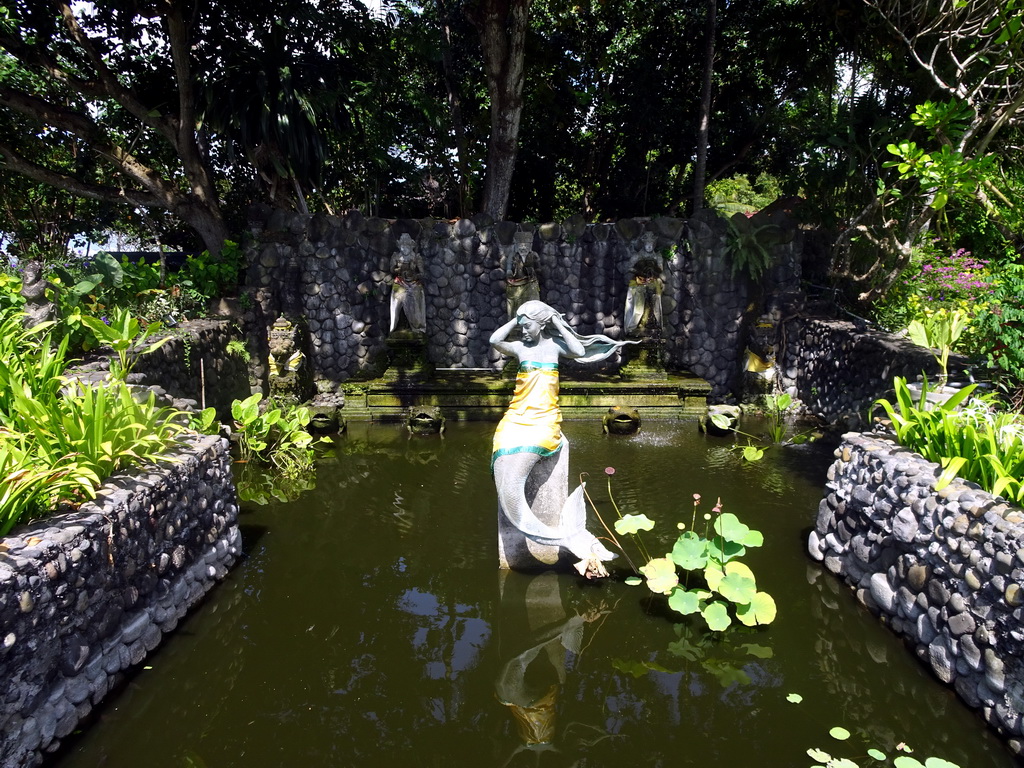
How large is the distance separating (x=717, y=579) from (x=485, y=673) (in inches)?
63.1

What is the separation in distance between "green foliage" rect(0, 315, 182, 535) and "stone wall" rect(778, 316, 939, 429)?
7237 millimetres

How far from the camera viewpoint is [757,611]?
13.4 ft

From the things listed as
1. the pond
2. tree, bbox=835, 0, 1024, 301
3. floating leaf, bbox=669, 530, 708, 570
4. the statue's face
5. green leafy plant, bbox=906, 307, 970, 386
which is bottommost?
the pond

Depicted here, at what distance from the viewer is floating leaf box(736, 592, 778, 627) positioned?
13.3 ft

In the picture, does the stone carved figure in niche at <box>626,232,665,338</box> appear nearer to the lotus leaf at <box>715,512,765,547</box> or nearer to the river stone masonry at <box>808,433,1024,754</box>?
the river stone masonry at <box>808,433,1024,754</box>

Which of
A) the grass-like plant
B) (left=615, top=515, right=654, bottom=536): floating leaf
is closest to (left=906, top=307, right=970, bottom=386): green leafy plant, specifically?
the grass-like plant

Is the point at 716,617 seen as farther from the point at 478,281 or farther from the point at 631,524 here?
the point at 478,281

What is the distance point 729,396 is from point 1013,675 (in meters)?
8.10

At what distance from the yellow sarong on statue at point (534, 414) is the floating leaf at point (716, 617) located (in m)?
1.47

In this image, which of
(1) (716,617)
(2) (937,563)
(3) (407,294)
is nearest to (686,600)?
(1) (716,617)

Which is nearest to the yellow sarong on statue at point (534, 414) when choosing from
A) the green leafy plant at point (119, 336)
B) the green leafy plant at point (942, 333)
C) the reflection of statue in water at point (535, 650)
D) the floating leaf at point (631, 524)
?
the floating leaf at point (631, 524)

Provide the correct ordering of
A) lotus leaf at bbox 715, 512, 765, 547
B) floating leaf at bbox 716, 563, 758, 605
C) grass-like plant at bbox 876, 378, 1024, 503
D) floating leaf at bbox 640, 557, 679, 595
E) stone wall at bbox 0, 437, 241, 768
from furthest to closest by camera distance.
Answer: lotus leaf at bbox 715, 512, 765, 547, floating leaf at bbox 640, 557, 679, 595, floating leaf at bbox 716, 563, 758, 605, grass-like plant at bbox 876, 378, 1024, 503, stone wall at bbox 0, 437, 241, 768

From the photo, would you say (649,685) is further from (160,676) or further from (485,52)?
(485,52)

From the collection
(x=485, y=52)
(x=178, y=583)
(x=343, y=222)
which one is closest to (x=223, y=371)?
(x=343, y=222)
